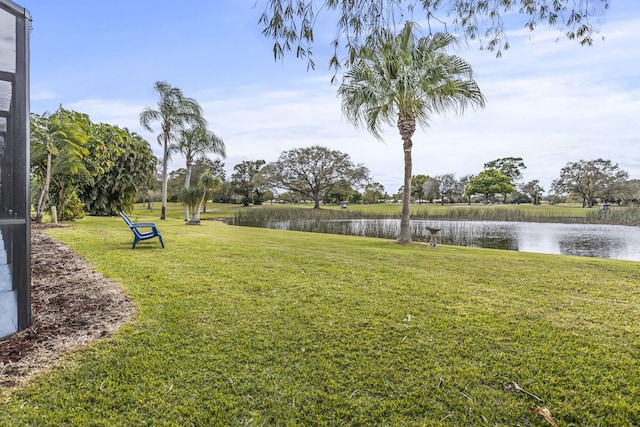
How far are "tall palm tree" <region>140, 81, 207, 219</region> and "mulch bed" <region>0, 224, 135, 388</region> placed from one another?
58.9ft

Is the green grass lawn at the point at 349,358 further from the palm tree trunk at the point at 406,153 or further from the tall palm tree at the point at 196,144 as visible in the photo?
the tall palm tree at the point at 196,144

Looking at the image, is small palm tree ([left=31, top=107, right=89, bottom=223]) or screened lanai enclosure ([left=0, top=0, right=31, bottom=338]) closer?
screened lanai enclosure ([left=0, top=0, right=31, bottom=338])

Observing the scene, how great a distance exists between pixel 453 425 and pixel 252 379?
4.60 feet

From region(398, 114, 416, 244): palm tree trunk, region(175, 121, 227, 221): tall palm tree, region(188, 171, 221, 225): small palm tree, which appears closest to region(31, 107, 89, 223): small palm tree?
region(188, 171, 221, 225): small palm tree

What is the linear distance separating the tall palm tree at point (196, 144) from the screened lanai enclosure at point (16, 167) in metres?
20.6

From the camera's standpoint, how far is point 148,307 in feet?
12.2

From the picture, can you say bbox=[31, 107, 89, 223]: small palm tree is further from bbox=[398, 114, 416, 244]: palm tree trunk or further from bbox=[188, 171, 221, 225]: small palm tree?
bbox=[398, 114, 416, 244]: palm tree trunk

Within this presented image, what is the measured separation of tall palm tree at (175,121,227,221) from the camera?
2316cm

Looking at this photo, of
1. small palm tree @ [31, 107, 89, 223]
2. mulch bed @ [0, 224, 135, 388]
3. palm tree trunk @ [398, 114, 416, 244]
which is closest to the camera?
mulch bed @ [0, 224, 135, 388]

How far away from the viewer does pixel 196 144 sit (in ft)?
78.3

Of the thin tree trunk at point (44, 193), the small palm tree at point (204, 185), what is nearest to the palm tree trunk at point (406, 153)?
the small palm tree at point (204, 185)

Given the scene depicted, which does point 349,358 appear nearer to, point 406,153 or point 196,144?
point 406,153

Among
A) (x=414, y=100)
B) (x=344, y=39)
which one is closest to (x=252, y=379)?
(x=344, y=39)

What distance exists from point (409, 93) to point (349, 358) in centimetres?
937
